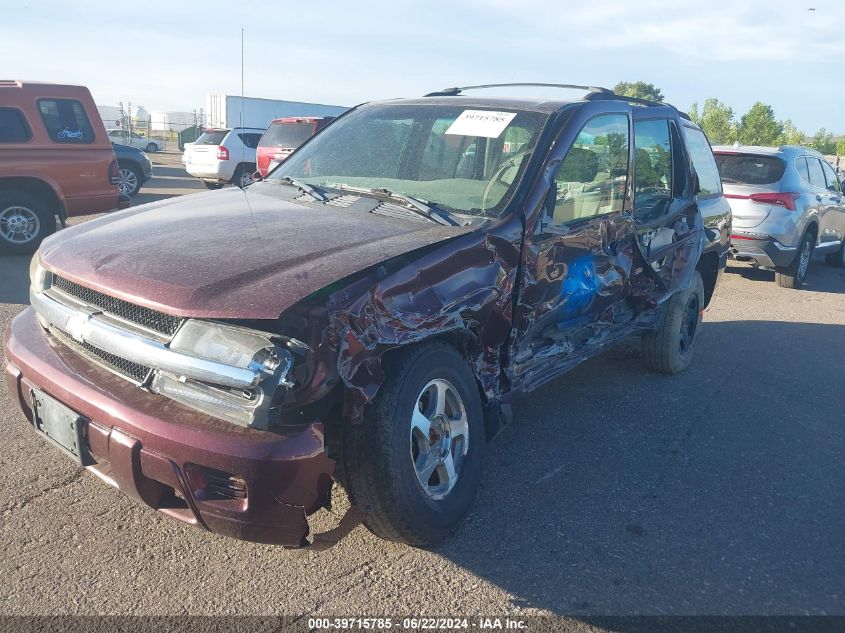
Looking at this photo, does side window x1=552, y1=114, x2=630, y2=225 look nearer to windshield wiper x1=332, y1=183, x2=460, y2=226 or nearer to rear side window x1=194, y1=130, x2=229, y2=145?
windshield wiper x1=332, y1=183, x2=460, y2=226

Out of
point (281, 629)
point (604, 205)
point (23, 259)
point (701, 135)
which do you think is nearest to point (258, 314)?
point (281, 629)

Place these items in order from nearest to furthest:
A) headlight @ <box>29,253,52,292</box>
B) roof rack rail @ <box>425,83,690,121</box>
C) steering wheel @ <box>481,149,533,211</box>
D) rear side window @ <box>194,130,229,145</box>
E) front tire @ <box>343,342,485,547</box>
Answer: front tire @ <box>343,342,485,547</box>, headlight @ <box>29,253,52,292</box>, steering wheel @ <box>481,149,533,211</box>, roof rack rail @ <box>425,83,690,121</box>, rear side window @ <box>194,130,229,145</box>

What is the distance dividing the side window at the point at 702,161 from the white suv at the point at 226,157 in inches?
512

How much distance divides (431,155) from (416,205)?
21.6 inches

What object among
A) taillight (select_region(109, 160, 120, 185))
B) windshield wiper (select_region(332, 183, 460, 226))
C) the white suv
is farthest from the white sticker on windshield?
the white suv

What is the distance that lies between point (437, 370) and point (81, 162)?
8.08 meters

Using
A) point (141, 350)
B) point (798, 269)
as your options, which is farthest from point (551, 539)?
point (798, 269)

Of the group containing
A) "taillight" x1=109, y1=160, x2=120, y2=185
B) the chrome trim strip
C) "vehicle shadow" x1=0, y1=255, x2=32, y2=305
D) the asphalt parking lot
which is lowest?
"vehicle shadow" x1=0, y1=255, x2=32, y2=305

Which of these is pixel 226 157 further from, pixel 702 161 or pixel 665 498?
pixel 665 498

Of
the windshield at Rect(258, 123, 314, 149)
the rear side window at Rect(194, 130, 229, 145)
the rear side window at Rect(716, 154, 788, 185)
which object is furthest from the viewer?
the rear side window at Rect(194, 130, 229, 145)

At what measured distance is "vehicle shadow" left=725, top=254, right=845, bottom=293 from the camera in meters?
9.80

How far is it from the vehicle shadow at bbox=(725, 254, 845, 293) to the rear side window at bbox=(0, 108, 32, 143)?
9523 millimetres

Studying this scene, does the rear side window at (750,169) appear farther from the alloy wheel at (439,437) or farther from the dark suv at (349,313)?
the alloy wheel at (439,437)

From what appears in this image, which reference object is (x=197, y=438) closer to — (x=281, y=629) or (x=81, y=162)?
(x=281, y=629)
